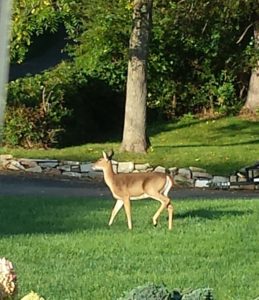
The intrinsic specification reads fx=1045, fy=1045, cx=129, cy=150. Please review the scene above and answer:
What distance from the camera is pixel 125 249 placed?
10188mm

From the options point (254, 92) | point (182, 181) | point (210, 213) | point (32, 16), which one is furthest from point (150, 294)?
point (254, 92)

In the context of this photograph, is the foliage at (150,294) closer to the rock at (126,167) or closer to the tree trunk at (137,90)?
the rock at (126,167)

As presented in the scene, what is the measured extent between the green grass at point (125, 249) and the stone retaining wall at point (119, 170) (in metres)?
5.46

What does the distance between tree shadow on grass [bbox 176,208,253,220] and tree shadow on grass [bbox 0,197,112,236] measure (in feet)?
3.38

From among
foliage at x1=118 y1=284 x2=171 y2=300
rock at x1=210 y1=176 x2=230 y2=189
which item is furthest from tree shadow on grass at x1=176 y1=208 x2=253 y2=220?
foliage at x1=118 y1=284 x2=171 y2=300

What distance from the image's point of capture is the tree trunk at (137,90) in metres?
23.2

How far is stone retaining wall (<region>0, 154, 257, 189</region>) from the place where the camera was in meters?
19.9

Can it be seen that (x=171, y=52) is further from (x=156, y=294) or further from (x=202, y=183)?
(x=156, y=294)

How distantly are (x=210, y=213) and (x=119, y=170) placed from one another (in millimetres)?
7542

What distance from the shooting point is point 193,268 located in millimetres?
9156

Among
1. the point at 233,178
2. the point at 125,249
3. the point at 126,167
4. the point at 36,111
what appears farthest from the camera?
the point at 36,111

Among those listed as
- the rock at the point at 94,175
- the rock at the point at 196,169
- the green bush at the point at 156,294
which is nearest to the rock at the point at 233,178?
the rock at the point at 196,169

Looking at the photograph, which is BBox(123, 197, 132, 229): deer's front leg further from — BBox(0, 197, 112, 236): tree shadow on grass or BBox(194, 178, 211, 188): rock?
BBox(194, 178, 211, 188): rock

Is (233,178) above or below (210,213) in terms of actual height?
above
